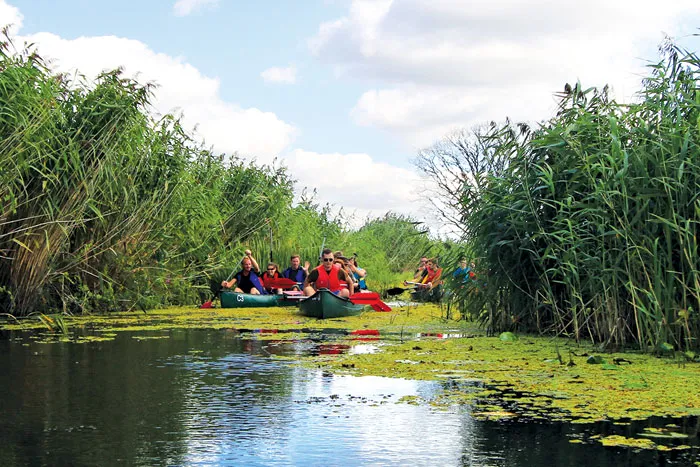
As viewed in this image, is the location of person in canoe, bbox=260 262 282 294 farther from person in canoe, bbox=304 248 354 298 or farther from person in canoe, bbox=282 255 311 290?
person in canoe, bbox=304 248 354 298

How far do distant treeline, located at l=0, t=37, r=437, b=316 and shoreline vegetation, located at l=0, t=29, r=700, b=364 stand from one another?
0.13ft

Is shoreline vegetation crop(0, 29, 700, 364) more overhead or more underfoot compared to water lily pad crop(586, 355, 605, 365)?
more overhead

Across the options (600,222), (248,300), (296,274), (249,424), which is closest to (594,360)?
(600,222)

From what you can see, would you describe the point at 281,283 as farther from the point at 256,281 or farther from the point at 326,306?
the point at 326,306

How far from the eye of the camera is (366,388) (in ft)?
26.3

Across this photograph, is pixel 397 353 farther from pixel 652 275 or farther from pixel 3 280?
pixel 3 280

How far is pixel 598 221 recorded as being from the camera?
11.0 meters

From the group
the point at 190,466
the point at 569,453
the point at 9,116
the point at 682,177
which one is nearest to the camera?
the point at 190,466

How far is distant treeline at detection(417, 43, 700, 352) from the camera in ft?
32.9

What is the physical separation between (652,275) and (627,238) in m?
0.51

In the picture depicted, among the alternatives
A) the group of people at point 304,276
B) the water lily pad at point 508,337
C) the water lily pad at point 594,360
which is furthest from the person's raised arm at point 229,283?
the water lily pad at point 594,360

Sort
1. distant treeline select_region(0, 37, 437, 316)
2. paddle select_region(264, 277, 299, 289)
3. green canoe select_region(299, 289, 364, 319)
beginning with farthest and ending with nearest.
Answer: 1. paddle select_region(264, 277, 299, 289)
2. green canoe select_region(299, 289, 364, 319)
3. distant treeline select_region(0, 37, 437, 316)

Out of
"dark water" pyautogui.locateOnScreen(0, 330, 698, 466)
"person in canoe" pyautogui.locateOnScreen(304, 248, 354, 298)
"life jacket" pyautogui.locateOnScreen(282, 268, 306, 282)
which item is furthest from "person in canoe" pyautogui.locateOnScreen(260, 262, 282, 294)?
"dark water" pyautogui.locateOnScreen(0, 330, 698, 466)

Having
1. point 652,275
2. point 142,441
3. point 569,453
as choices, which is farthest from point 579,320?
point 142,441
